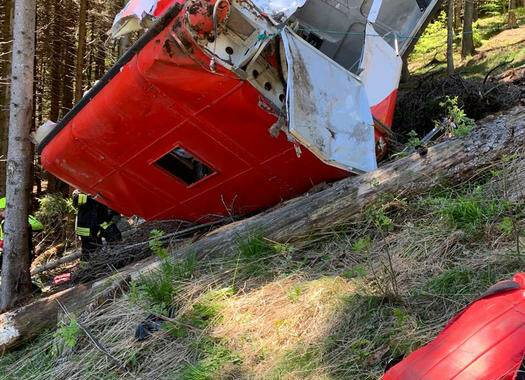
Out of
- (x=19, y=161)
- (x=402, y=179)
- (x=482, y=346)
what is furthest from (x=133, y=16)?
(x=482, y=346)

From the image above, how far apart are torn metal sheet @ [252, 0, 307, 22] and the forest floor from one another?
2.00 meters

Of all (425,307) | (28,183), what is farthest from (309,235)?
(28,183)

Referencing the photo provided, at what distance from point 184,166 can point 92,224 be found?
6.09 ft

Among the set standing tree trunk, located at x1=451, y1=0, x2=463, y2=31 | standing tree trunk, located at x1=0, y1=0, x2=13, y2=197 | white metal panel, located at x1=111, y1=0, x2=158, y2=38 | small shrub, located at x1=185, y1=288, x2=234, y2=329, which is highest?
standing tree trunk, located at x1=451, y1=0, x2=463, y2=31

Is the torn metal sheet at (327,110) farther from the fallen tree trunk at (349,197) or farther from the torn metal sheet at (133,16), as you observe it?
the torn metal sheet at (133,16)

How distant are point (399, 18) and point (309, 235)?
14.1ft

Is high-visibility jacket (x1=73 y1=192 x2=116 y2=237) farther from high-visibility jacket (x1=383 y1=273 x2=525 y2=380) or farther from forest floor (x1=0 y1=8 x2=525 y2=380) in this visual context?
high-visibility jacket (x1=383 y1=273 x2=525 y2=380)

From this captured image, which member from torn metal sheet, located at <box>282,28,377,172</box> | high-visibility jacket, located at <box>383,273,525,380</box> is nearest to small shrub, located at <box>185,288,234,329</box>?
torn metal sheet, located at <box>282,28,377,172</box>

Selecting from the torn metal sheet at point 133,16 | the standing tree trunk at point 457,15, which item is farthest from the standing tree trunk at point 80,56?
the standing tree trunk at point 457,15

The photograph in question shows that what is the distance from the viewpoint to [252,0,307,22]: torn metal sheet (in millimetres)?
4367

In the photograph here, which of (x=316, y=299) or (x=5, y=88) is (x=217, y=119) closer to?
(x=316, y=299)

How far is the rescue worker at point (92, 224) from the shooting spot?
606 cm

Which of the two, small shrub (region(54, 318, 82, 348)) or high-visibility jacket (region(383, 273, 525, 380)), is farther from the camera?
small shrub (region(54, 318, 82, 348))

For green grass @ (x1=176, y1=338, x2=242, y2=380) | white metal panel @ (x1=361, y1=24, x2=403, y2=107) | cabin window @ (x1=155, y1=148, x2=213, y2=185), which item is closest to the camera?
green grass @ (x1=176, y1=338, x2=242, y2=380)
